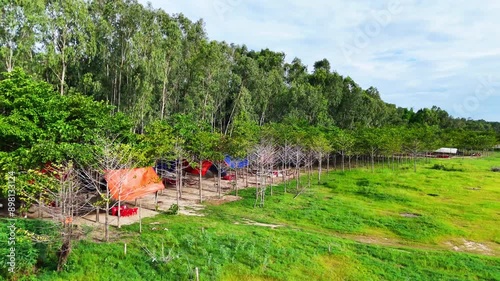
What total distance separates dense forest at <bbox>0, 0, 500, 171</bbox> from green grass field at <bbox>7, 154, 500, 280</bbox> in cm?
624

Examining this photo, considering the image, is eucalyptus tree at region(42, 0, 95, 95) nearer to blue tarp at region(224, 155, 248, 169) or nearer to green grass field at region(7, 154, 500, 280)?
blue tarp at region(224, 155, 248, 169)

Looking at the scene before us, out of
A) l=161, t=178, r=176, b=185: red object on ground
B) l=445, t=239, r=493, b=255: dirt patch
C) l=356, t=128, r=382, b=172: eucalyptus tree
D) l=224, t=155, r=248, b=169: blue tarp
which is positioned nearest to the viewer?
l=445, t=239, r=493, b=255: dirt patch

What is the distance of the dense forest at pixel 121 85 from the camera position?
19.3 m

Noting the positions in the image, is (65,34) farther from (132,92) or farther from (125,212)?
(125,212)

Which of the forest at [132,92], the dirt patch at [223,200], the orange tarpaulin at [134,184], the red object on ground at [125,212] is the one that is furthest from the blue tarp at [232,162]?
the red object on ground at [125,212]

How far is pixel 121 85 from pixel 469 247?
38.4 meters

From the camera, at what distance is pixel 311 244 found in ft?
63.9

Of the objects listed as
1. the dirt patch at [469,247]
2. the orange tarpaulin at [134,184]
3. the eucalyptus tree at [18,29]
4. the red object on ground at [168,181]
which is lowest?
the dirt patch at [469,247]

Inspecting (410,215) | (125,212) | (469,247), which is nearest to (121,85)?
(125,212)

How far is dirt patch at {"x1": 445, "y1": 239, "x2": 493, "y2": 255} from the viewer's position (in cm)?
2061

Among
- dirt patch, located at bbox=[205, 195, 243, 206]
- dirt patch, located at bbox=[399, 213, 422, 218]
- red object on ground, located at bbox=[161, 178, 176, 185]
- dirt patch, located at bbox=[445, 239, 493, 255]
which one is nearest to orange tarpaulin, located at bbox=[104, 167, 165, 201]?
dirt patch, located at bbox=[205, 195, 243, 206]

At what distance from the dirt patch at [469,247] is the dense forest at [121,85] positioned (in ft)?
65.7

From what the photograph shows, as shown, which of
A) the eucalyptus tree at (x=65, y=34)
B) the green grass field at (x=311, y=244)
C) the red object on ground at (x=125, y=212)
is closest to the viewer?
the green grass field at (x=311, y=244)

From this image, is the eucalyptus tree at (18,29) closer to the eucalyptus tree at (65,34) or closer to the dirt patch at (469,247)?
the eucalyptus tree at (65,34)
